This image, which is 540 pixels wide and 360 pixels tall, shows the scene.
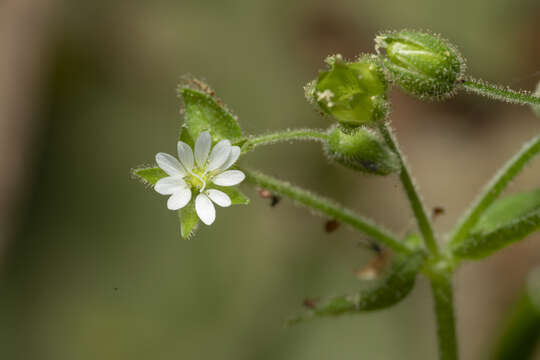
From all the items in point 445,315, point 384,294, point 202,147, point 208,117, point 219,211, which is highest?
point 219,211

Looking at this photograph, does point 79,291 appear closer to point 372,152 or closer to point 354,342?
point 354,342

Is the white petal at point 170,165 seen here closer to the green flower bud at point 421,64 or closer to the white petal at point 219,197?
the white petal at point 219,197

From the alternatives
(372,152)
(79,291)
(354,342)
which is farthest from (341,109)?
(79,291)

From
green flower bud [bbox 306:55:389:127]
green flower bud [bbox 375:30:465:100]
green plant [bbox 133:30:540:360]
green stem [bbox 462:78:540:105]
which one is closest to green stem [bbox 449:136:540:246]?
green plant [bbox 133:30:540:360]

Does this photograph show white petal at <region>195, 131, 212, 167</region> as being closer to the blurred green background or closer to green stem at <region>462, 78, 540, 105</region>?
green stem at <region>462, 78, 540, 105</region>

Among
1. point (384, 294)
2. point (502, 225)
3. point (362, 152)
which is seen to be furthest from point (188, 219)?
point (502, 225)

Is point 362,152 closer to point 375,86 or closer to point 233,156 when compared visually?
point 375,86
